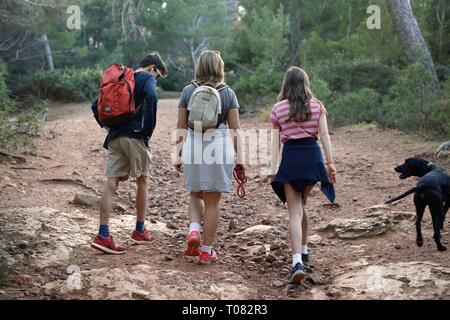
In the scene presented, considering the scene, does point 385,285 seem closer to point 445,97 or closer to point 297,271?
point 297,271

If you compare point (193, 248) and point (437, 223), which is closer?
point (437, 223)

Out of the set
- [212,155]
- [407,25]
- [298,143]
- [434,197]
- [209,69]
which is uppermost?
[407,25]

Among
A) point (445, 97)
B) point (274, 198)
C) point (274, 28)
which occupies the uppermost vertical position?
point (274, 28)

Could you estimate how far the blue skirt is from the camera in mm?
4820

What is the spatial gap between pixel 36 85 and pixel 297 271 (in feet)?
63.3

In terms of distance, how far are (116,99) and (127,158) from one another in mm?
569

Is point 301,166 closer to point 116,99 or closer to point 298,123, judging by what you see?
point 298,123

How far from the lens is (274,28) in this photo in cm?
1922

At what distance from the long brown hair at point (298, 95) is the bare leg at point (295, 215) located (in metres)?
0.58

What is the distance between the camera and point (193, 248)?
202 inches

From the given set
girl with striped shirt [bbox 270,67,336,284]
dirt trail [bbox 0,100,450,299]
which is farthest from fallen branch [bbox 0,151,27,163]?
girl with striped shirt [bbox 270,67,336,284]

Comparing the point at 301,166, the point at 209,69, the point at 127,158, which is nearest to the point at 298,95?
the point at 301,166

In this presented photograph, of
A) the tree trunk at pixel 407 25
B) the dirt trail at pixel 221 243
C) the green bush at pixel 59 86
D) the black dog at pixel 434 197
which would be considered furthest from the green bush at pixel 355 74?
the black dog at pixel 434 197
